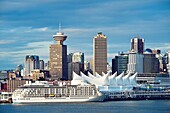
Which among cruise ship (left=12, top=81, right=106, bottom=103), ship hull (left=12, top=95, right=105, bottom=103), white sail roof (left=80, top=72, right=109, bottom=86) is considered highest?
white sail roof (left=80, top=72, right=109, bottom=86)

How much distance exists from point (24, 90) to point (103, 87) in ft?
64.8

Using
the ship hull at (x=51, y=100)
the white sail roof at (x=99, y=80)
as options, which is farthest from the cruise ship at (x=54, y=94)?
the white sail roof at (x=99, y=80)

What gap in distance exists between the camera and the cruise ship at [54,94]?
272 feet

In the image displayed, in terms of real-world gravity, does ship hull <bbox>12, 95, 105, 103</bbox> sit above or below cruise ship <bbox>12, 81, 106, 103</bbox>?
below

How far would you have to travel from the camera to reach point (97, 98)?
3351 inches

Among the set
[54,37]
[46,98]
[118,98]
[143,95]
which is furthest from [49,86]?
[54,37]

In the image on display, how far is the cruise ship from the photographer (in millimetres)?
82875

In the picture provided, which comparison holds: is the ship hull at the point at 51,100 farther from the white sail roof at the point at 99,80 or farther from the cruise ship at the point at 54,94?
the white sail roof at the point at 99,80

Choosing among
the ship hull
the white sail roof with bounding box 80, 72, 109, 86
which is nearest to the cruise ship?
the ship hull

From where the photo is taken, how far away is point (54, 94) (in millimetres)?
83938

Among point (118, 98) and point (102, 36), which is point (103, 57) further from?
point (118, 98)

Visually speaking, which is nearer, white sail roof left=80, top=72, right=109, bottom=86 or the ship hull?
the ship hull

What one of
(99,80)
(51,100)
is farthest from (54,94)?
(99,80)

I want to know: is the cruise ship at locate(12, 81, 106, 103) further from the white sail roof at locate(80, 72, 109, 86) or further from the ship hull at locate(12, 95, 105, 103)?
the white sail roof at locate(80, 72, 109, 86)
